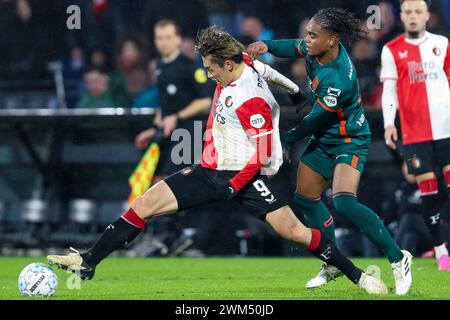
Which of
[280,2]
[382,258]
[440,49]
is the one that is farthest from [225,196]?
[280,2]

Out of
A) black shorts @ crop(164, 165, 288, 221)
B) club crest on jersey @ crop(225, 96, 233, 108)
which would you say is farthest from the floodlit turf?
club crest on jersey @ crop(225, 96, 233, 108)

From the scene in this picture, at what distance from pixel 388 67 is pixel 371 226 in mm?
2957

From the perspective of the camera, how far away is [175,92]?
12.4 metres

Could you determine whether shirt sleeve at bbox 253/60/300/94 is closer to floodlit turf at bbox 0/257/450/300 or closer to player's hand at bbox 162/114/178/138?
floodlit turf at bbox 0/257/450/300

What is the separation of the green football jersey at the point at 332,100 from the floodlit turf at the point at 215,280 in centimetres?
115

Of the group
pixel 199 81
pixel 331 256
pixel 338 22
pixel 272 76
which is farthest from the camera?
pixel 199 81

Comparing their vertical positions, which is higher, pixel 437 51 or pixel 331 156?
pixel 437 51

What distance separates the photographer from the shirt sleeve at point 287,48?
25.4ft

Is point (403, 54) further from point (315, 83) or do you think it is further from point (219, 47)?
point (219, 47)

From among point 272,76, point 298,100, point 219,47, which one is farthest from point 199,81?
point 219,47

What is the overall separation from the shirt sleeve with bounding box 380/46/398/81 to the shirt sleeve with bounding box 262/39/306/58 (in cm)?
228

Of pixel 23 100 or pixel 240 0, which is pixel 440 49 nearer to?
pixel 240 0

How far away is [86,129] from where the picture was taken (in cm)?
1357

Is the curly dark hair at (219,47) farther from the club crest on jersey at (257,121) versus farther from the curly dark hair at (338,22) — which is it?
the curly dark hair at (338,22)
